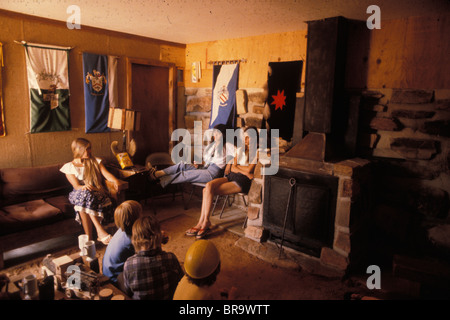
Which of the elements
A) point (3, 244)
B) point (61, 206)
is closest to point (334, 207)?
point (61, 206)

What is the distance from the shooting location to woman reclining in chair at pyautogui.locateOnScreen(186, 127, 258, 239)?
3994 mm

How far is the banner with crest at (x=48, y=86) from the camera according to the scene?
12.9ft

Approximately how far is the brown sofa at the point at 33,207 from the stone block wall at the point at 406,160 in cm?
306

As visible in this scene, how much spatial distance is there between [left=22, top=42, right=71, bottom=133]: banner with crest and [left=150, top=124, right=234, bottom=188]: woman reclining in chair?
1.45 meters

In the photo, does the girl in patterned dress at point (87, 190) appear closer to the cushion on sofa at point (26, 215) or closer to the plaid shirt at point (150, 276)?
the cushion on sofa at point (26, 215)

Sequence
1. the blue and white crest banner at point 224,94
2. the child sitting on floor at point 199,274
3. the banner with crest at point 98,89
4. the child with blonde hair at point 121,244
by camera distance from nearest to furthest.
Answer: the child sitting on floor at point 199,274 → the child with blonde hair at point 121,244 → the banner with crest at point 98,89 → the blue and white crest banner at point 224,94

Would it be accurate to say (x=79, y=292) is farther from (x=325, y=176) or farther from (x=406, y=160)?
(x=406, y=160)

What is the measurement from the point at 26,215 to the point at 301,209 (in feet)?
9.75

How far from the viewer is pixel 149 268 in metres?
1.92

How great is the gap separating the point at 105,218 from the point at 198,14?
2575mm

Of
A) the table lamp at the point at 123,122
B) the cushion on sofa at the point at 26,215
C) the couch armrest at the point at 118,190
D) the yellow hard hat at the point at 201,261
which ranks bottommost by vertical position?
the cushion on sofa at the point at 26,215

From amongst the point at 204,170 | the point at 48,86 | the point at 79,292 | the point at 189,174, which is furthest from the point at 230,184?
the point at 48,86

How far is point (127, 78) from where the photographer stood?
498 cm

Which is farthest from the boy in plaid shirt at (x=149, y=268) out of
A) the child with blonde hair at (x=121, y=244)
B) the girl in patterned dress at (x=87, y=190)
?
the girl in patterned dress at (x=87, y=190)
